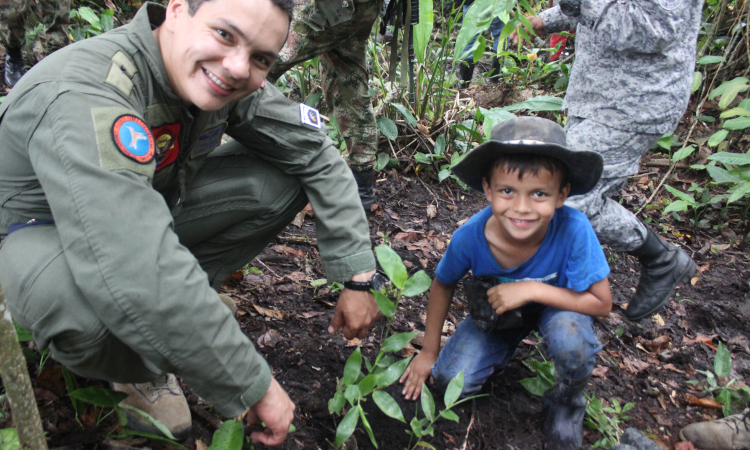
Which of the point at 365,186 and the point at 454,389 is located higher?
the point at 454,389

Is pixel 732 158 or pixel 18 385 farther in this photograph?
pixel 732 158

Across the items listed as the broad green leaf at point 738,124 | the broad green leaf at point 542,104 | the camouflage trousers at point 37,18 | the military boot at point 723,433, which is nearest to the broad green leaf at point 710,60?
the broad green leaf at point 738,124

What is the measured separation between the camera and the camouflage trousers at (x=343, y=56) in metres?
2.36

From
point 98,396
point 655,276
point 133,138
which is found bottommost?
point 655,276

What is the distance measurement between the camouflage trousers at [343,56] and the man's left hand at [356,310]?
1209 mm

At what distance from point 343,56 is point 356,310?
165cm

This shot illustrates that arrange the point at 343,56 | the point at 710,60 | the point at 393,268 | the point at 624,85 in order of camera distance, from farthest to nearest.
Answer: the point at 710,60
the point at 343,56
the point at 624,85
the point at 393,268

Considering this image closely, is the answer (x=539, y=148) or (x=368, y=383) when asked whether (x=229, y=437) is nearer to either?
(x=368, y=383)

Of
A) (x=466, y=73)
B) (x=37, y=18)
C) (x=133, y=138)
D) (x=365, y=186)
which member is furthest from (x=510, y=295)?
(x=37, y=18)

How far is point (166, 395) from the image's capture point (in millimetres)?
1633

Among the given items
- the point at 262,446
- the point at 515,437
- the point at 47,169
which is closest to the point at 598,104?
the point at 515,437

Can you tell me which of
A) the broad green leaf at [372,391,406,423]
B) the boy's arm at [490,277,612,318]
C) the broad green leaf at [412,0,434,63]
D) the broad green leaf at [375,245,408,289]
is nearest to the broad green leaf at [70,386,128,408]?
the broad green leaf at [372,391,406,423]

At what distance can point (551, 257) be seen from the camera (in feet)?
5.49

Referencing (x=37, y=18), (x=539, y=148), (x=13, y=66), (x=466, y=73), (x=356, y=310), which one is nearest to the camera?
(x=539, y=148)
